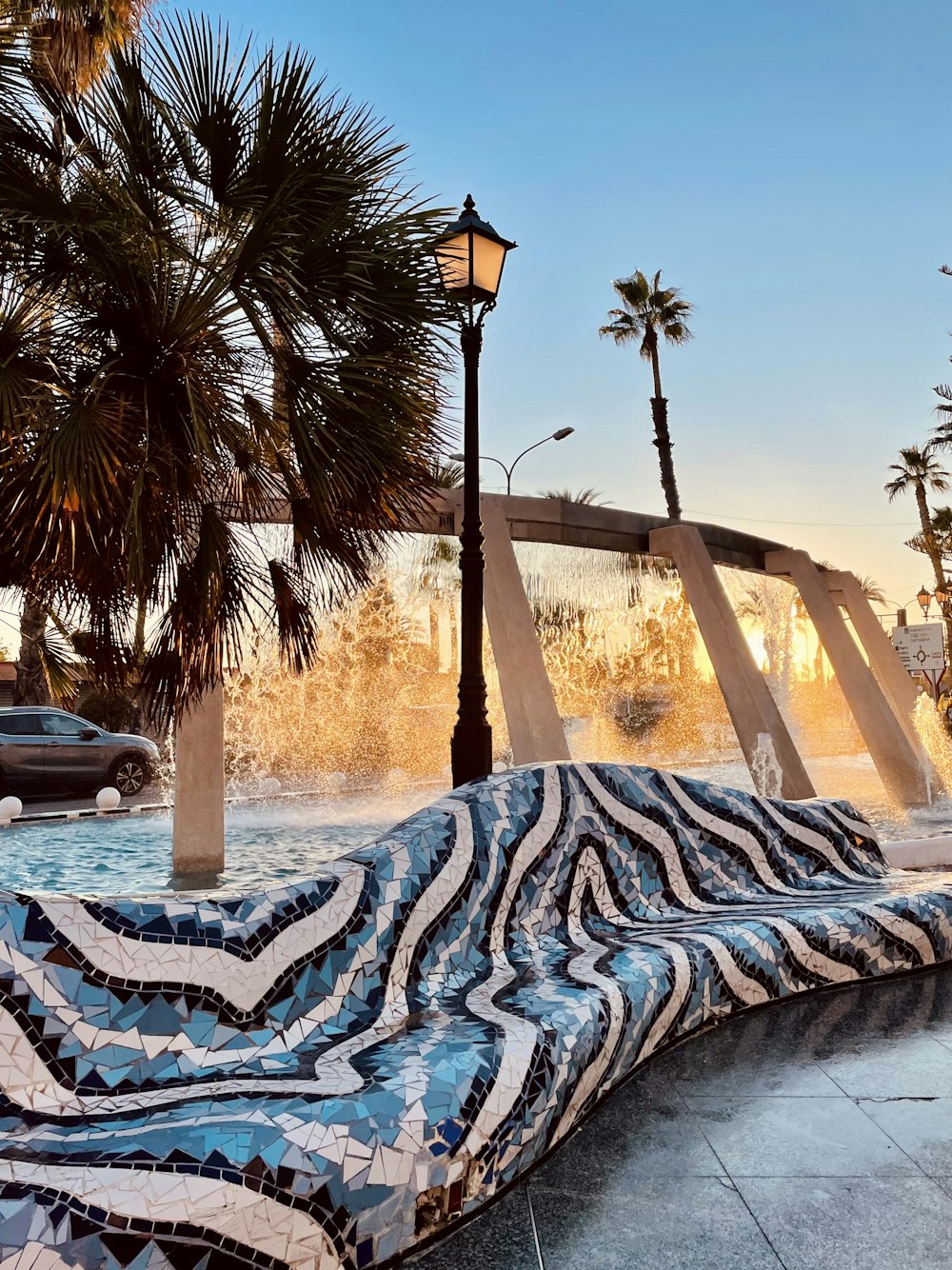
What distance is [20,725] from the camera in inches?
525

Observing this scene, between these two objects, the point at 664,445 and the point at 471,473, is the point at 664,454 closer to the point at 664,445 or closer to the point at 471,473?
the point at 664,445

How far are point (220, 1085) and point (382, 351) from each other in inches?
137

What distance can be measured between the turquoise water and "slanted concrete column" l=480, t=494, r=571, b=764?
1.45 m

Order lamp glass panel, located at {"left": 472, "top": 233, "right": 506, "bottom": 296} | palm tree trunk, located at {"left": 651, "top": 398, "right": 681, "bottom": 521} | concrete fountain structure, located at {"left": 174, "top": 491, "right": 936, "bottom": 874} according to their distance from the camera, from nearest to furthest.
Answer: lamp glass panel, located at {"left": 472, "top": 233, "right": 506, "bottom": 296} → concrete fountain structure, located at {"left": 174, "top": 491, "right": 936, "bottom": 874} → palm tree trunk, located at {"left": 651, "top": 398, "right": 681, "bottom": 521}

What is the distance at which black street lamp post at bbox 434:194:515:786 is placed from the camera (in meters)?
5.63

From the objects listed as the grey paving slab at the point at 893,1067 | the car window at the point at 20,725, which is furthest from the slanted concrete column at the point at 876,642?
the car window at the point at 20,725

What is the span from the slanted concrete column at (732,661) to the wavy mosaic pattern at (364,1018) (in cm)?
524

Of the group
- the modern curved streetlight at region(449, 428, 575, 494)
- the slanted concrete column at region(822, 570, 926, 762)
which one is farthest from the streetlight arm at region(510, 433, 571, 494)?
the slanted concrete column at region(822, 570, 926, 762)

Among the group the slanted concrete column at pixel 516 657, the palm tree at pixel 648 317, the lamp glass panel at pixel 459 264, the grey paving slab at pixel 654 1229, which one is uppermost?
the palm tree at pixel 648 317

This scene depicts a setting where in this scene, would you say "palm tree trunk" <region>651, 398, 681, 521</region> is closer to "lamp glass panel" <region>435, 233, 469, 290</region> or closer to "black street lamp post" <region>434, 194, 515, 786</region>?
"black street lamp post" <region>434, 194, 515, 786</region>

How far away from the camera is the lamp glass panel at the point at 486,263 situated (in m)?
5.79

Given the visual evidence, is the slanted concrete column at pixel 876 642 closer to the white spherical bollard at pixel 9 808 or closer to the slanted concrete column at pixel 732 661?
the slanted concrete column at pixel 732 661

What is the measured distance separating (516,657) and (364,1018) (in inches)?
222

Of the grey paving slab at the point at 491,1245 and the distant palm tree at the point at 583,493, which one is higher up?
the distant palm tree at the point at 583,493
